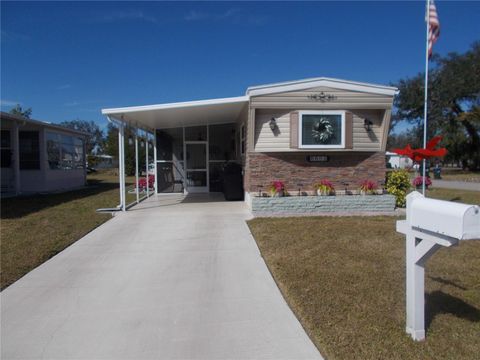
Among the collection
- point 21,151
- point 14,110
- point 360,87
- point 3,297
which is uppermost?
point 14,110

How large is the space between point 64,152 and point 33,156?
2204mm

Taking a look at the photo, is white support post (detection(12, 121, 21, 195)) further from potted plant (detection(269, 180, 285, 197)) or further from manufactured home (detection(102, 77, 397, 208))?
potted plant (detection(269, 180, 285, 197))

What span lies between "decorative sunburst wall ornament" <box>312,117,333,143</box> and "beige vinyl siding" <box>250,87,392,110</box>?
1.16 feet

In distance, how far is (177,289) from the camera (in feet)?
14.4

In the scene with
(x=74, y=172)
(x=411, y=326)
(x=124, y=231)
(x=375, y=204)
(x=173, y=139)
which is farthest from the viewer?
(x=74, y=172)

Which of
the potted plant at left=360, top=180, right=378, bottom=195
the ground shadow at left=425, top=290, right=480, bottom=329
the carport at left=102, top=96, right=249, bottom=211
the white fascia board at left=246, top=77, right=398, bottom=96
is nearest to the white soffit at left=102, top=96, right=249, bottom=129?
the white fascia board at left=246, top=77, right=398, bottom=96

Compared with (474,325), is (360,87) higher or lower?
higher

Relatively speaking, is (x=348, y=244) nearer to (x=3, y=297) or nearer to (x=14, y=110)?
(x=3, y=297)

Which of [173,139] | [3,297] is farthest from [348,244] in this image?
[173,139]

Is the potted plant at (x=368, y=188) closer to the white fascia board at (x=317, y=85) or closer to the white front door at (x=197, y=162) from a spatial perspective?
the white fascia board at (x=317, y=85)

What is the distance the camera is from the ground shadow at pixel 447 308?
3533mm

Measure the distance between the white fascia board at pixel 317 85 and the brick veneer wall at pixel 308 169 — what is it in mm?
1579

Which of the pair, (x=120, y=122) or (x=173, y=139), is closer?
(x=120, y=122)

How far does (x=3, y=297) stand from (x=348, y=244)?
479 centimetres
